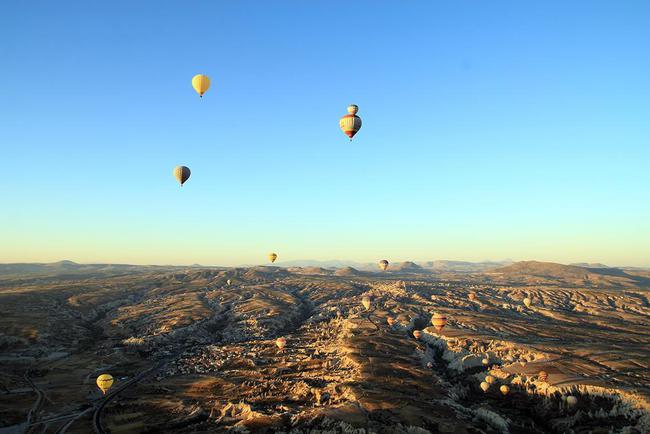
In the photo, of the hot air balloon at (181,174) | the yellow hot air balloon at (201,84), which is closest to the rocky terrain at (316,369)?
the hot air balloon at (181,174)

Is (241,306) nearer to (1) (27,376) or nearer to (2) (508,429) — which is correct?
(1) (27,376)

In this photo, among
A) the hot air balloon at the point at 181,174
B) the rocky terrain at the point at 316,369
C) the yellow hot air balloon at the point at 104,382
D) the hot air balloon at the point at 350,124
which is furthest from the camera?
the hot air balloon at the point at 181,174

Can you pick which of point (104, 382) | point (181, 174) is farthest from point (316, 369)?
point (181, 174)

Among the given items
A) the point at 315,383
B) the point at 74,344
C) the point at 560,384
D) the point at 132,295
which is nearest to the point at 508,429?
the point at 560,384

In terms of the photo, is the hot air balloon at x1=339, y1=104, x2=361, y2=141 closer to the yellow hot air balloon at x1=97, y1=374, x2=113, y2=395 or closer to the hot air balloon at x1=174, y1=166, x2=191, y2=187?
the hot air balloon at x1=174, y1=166, x2=191, y2=187

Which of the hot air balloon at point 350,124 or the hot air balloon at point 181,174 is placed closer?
the hot air balloon at point 350,124

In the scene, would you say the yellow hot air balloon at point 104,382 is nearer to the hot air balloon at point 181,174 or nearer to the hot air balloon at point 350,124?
the hot air balloon at point 181,174

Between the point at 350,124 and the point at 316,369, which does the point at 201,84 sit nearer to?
the point at 350,124

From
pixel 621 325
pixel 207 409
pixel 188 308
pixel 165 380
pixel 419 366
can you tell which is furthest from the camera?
pixel 188 308
